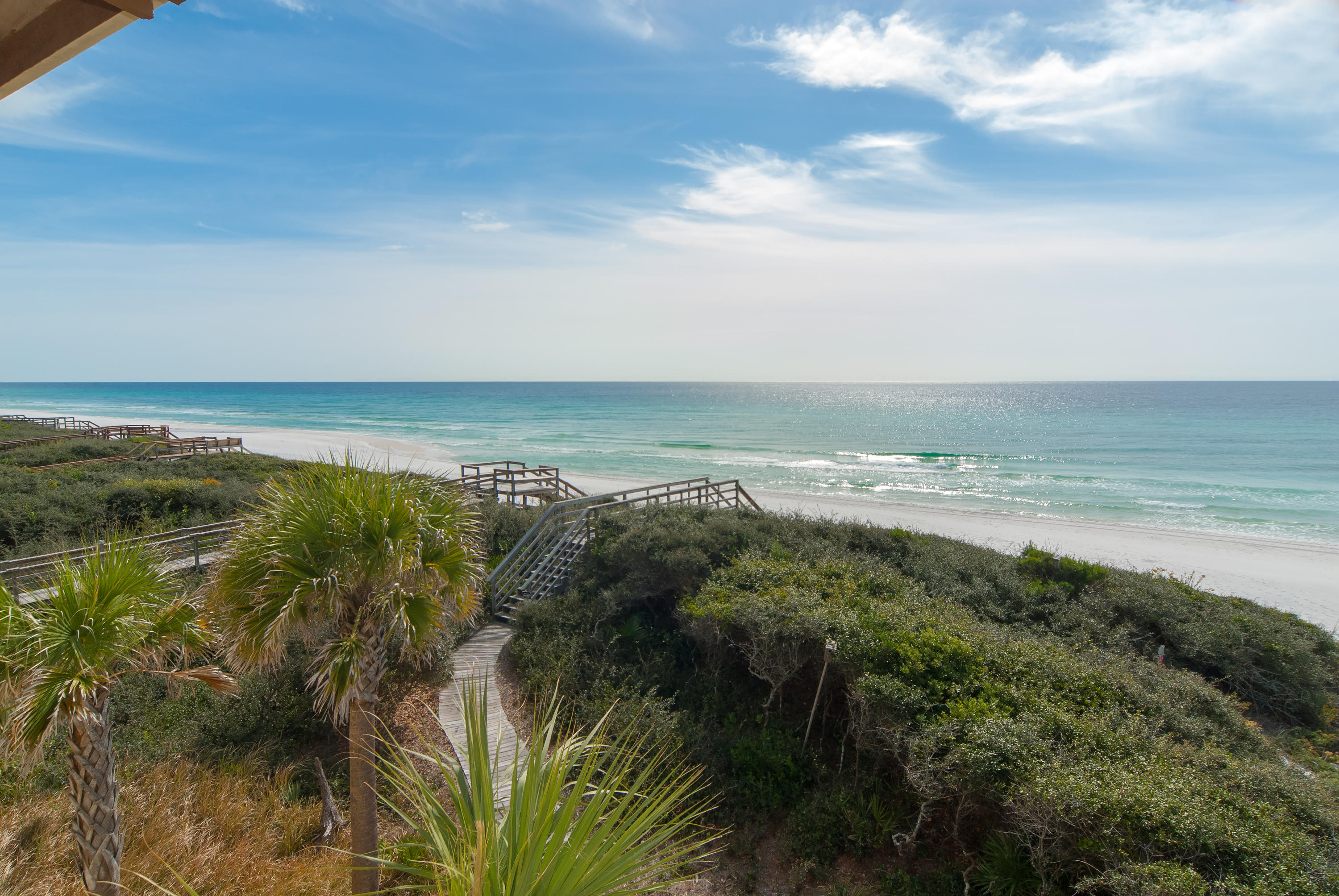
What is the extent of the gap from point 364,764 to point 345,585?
4.95ft

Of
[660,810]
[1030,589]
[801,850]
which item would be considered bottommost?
[801,850]

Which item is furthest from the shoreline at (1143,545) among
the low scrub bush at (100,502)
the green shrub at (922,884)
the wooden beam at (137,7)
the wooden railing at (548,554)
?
the wooden beam at (137,7)

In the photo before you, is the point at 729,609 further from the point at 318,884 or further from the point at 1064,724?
the point at 318,884

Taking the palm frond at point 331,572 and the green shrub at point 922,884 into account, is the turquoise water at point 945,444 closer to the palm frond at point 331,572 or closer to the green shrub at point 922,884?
the green shrub at point 922,884

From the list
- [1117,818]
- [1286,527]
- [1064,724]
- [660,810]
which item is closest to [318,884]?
[660,810]

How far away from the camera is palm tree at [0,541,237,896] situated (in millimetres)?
4152

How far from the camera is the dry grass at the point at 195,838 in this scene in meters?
5.86

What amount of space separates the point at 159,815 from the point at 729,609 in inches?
275

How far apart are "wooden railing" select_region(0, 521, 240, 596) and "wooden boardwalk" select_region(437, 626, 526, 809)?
4.35 meters

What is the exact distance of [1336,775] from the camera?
8.34m

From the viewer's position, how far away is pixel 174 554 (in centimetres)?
1383

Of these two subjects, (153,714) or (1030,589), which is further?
(1030,589)

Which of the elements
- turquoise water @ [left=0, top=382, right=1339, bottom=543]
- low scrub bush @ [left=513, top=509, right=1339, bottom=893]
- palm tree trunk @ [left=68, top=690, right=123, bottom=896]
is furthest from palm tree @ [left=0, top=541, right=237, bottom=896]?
turquoise water @ [left=0, top=382, right=1339, bottom=543]

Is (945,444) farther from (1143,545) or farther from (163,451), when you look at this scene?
(163,451)
